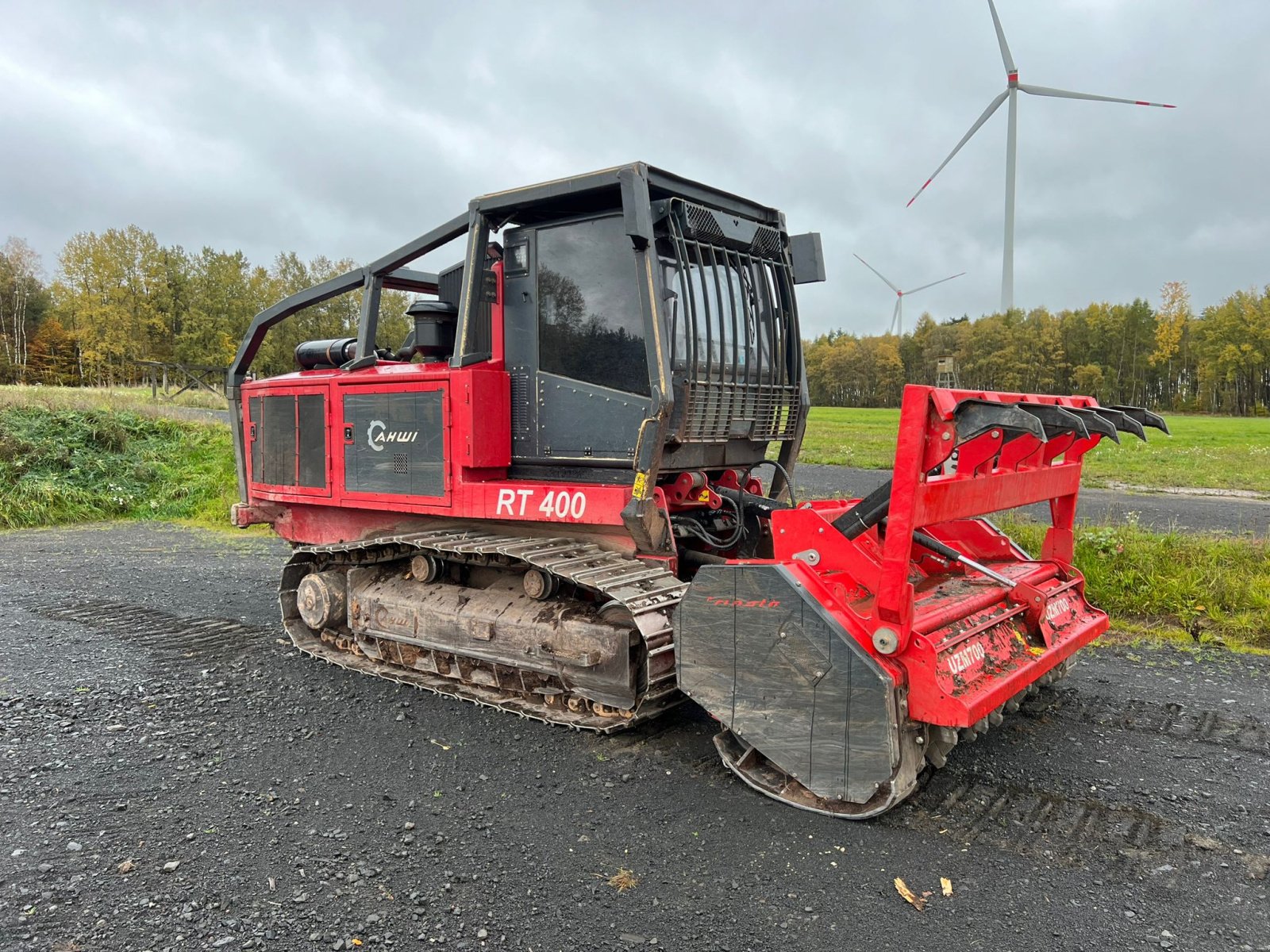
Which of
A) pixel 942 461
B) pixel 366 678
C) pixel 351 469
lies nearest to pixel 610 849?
pixel 942 461

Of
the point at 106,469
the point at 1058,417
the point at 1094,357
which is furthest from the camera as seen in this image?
the point at 1094,357

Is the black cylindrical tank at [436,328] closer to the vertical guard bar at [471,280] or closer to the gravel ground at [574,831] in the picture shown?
the vertical guard bar at [471,280]

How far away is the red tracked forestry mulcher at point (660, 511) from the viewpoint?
395 cm

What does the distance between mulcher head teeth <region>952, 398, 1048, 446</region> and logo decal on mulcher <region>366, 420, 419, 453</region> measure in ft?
12.1

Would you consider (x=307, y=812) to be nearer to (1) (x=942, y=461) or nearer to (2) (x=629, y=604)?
(2) (x=629, y=604)

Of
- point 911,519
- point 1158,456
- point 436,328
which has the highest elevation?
point 436,328

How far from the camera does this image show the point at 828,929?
318 centimetres

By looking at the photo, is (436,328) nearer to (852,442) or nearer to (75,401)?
(75,401)

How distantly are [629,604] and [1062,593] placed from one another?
8.57 feet

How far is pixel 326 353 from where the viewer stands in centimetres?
755

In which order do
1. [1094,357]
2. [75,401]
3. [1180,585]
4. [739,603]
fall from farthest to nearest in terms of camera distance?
[1094,357] < [75,401] < [1180,585] < [739,603]

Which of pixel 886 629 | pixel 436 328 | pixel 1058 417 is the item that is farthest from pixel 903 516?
pixel 436 328

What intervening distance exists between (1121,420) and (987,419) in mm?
1341

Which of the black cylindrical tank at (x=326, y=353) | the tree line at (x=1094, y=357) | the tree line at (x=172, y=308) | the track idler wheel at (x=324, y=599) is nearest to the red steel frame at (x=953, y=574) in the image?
the track idler wheel at (x=324, y=599)
